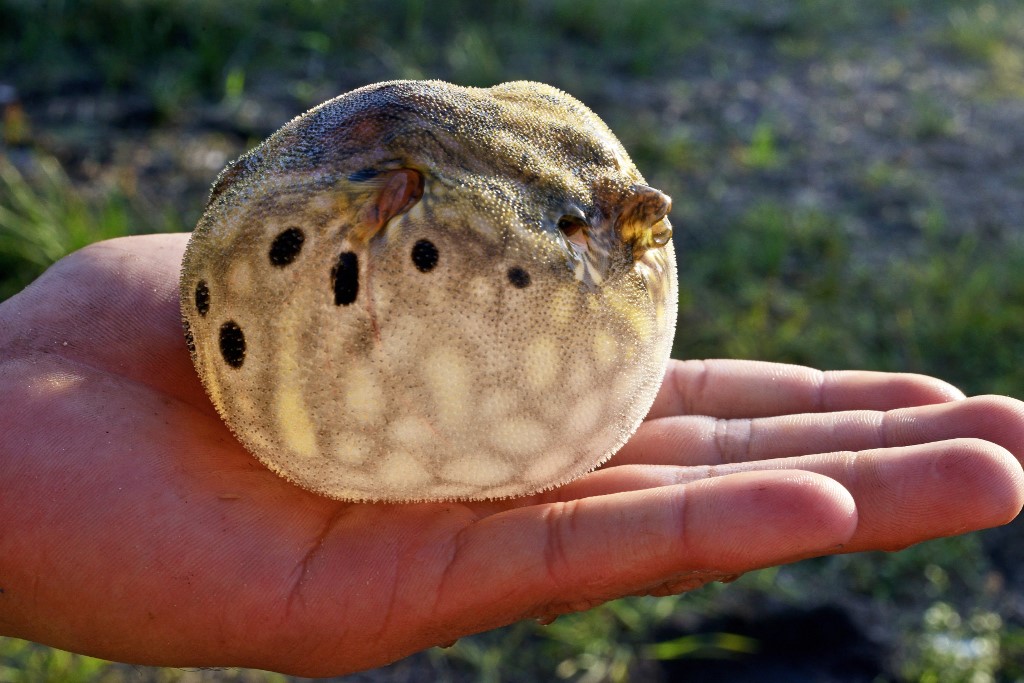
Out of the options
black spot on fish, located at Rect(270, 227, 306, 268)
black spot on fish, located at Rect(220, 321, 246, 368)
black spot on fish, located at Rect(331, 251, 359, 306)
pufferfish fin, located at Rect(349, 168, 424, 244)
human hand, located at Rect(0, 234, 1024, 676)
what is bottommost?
A: human hand, located at Rect(0, 234, 1024, 676)

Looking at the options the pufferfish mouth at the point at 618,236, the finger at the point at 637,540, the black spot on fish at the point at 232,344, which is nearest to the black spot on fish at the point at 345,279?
the black spot on fish at the point at 232,344

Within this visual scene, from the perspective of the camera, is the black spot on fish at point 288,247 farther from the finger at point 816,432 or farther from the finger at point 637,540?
the finger at point 816,432

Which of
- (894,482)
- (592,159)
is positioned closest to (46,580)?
(592,159)

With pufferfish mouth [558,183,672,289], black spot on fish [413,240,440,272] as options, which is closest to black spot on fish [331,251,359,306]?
black spot on fish [413,240,440,272]

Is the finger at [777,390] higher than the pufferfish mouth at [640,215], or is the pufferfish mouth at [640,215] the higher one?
the pufferfish mouth at [640,215]

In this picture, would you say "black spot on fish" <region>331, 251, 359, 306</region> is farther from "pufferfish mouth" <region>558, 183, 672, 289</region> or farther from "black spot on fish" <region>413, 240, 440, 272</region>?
"pufferfish mouth" <region>558, 183, 672, 289</region>

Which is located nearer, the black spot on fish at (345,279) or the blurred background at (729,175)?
the black spot on fish at (345,279)

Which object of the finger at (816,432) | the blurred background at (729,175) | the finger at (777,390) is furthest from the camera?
the blurred background at (729,175)
